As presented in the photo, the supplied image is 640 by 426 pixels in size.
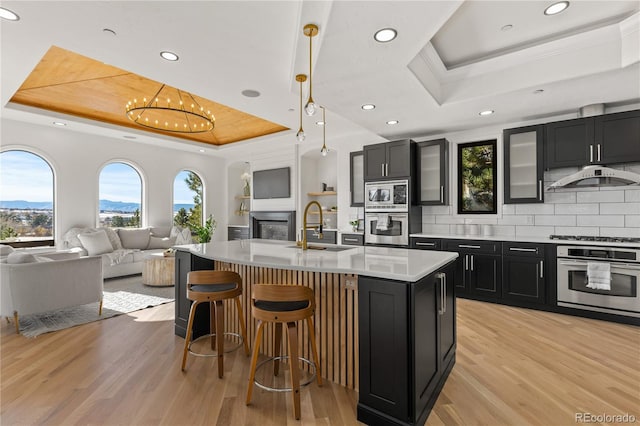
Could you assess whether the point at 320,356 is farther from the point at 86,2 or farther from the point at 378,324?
the point at 86,2

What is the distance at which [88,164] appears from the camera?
638cm

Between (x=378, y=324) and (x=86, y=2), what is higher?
(x=86, y=2)

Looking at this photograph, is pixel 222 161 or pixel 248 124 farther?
pixel 222 161

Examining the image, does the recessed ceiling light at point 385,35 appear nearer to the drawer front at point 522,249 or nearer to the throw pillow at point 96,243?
the drawer front at point 522,249

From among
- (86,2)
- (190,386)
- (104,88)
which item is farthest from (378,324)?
(104,88)

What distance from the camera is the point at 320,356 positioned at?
2.45 metres

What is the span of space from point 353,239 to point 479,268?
2.10m

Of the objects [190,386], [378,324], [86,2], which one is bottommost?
[190,386]

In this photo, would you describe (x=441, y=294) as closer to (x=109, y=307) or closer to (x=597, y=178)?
(x=597, y=178)

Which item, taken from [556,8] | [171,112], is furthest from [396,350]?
[171,112]

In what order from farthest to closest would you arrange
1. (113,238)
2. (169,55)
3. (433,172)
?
1. (113,238)
2. (433,172)
3. (169,55)

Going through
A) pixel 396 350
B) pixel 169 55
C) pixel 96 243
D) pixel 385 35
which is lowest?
pixel 396 350

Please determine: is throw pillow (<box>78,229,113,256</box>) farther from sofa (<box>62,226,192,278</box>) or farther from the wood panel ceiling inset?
the wood panel ceiling inset

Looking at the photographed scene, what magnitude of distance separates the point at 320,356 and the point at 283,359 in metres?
0.41
